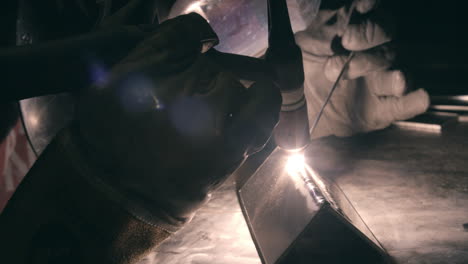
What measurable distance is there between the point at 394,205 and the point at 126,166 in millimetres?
836

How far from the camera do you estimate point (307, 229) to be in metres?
0.67

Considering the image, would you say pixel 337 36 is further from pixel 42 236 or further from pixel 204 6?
pixel 42 236

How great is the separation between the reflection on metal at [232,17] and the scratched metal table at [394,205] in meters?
0.59

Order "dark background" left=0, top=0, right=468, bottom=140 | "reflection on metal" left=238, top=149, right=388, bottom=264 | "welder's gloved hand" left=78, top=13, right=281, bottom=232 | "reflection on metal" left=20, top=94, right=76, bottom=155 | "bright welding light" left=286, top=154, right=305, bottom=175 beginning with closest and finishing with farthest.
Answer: "welder's gloved hand" left=78, top=13, right=281, bottom=232, "reflection on metal" left=238, top=149, right=388, bottom=264, "bright welding light" left=286, top=154, right=305, bottom=175, "reflection on metal" left=20, top=94, right=76, bottom=155, "dark background" left=0, top=0, right=468, bottom=140

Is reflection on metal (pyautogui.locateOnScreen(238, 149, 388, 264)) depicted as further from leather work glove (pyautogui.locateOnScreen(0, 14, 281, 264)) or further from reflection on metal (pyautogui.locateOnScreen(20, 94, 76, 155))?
reflection on metal (pyautogui.locateOnScreen(20, 94, 76, 155))

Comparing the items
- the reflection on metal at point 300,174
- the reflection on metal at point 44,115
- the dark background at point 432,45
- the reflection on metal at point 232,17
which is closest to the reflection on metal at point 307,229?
the reflection on metal at point 300,174

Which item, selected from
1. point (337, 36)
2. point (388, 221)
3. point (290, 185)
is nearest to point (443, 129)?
point (337, 36)

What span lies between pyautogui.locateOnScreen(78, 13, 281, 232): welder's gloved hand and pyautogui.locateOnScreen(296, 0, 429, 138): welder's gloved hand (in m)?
0.75

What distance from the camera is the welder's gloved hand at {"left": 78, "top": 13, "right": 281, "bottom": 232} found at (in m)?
0.43

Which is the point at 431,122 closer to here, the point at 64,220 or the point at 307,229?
the point at 307,229

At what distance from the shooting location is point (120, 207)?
0.44 m

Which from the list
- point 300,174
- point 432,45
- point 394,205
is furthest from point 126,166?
point 432,45

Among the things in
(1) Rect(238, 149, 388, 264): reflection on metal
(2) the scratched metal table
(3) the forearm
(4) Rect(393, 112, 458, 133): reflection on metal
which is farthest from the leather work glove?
(4) Rect(393, 112, 458, 133): reflection on metal

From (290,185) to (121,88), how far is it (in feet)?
1.84
